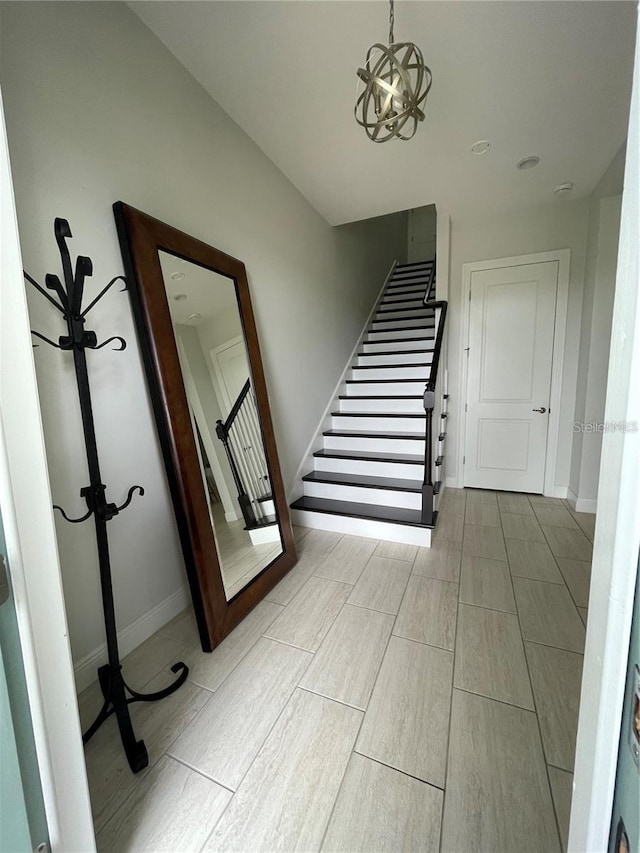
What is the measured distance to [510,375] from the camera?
10.7 ft

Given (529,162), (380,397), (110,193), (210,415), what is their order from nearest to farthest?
1. (110,193)
2. (210,415)
3. (529,162)
4. (380,397)

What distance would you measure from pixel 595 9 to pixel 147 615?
3412 mm

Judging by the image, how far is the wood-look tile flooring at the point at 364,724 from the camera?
35.3 inches

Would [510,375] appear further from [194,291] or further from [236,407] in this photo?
[194,291]

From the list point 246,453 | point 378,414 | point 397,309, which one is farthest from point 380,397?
point 397,309

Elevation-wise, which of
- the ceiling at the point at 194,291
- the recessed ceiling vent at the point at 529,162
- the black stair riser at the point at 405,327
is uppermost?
the recessed ceiling vent at the point at 529,162

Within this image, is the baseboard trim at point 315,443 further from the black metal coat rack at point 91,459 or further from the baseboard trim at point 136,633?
the black metal coat rack at point 91,459

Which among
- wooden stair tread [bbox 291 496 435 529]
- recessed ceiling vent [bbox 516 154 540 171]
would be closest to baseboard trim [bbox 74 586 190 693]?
wooden stair tread [bbox 291 496 435 529]

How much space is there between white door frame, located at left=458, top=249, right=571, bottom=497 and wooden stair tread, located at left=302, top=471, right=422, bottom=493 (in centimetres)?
125

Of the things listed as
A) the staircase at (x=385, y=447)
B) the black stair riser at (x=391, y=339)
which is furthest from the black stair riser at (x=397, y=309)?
the black stair riser at (x=391, y=339)

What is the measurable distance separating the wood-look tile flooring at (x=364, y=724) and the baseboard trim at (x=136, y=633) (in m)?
0.04

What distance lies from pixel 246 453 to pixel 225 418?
0.27m

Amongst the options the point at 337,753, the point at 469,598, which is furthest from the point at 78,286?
the point at 469,598

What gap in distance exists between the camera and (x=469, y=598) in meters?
1.80
